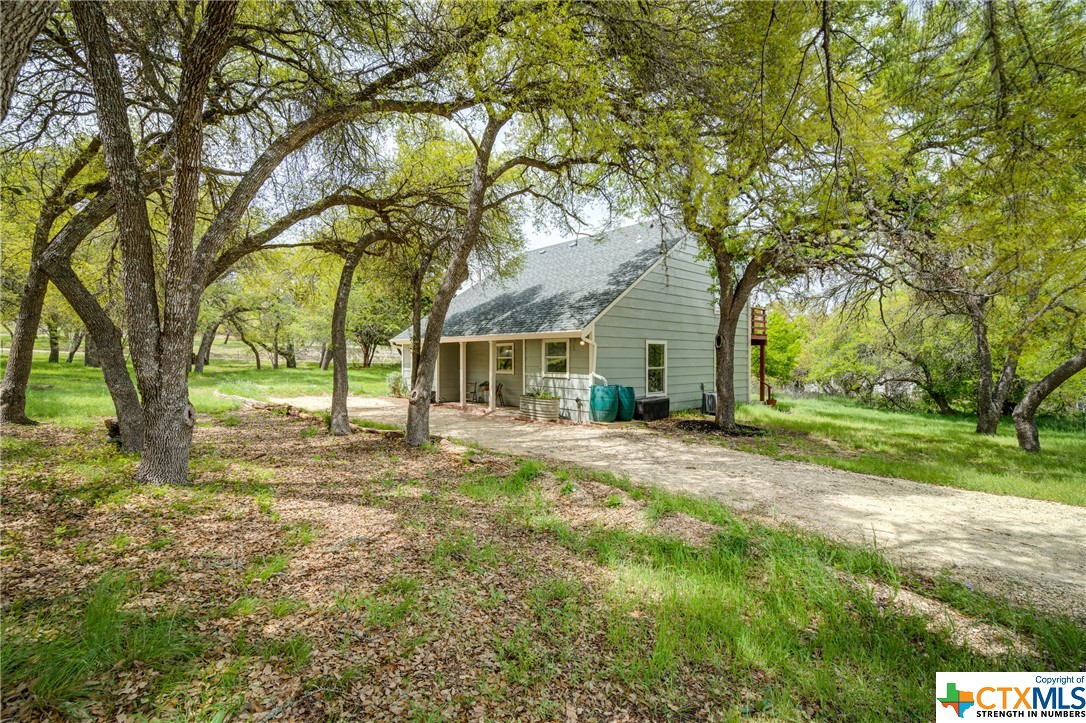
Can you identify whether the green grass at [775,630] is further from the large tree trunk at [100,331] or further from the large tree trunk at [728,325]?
the large tree trunk at [728,325]

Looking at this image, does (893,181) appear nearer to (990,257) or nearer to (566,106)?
(990,257)

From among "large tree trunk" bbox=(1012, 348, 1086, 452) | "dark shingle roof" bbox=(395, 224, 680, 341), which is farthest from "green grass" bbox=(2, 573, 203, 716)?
"large tree trunk" bbox=(1012, 348, 1086, 452)

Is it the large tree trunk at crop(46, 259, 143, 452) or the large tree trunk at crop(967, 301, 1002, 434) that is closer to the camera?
the large tree trunk at crop(46, 259, 143, 452)

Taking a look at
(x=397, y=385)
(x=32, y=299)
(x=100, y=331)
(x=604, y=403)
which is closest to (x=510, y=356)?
(x=604, y=403)

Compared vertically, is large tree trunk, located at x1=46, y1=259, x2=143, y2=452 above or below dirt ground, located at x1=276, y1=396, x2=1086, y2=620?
above

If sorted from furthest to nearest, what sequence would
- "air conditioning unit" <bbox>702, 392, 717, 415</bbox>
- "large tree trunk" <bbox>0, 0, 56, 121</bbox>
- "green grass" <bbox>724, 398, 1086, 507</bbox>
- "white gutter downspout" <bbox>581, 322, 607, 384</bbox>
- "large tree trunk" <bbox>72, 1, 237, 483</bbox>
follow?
"air conditioning unit" <bbox>702, 392, 717, 415</bbox> < "white gutter downspout" <bbox>581, 322, 607, 384</bbox> < "green grass" <bbox>724, 398, 1086, 507</bbox> < "large tree trunk" <bbox>72, 1, 237, 483</bbox> < "large tree trunk" <bbox>0, 0, 56, 121</bbox>

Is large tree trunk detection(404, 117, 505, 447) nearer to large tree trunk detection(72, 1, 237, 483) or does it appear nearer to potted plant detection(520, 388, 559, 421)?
large tree trunk detection(72, 1, 237, 483)

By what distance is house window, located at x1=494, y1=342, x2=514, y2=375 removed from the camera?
1516 cm

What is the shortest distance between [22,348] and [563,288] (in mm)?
12091

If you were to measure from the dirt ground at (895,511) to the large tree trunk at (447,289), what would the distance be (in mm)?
1372

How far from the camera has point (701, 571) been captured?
3.64 m

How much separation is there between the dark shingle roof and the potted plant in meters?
1.92

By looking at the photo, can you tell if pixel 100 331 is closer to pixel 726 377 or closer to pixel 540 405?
pixel 540 405

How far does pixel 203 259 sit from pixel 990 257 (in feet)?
35.4
